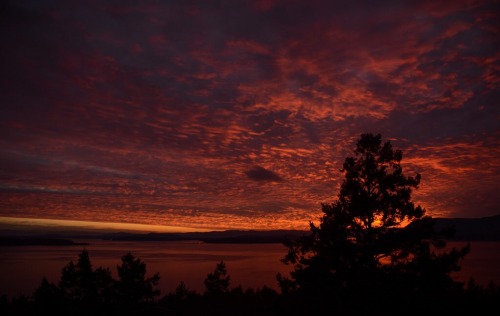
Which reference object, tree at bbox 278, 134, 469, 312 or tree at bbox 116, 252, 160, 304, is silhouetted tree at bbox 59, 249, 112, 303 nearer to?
tree at bbox 116, 252, 160, 304

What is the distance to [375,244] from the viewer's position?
17.0m

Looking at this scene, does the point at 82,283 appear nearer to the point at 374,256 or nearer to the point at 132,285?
the point at 132,285

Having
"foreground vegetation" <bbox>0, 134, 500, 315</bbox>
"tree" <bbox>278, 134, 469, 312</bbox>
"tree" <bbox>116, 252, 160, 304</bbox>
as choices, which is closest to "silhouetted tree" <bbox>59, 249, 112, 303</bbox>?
"tree" <bbox>116, 252, 160, 304</bbox>

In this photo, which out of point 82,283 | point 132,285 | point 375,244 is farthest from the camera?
point 132,285

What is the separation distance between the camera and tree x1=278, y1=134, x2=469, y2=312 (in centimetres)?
1620

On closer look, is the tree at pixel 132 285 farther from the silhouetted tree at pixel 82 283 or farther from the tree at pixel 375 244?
the tree at pixel 375 244

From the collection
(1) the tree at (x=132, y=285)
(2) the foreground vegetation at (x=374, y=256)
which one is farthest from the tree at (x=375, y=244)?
(1) the tree at (x=132, y=285)

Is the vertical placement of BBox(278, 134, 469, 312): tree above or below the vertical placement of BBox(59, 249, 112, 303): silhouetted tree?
above

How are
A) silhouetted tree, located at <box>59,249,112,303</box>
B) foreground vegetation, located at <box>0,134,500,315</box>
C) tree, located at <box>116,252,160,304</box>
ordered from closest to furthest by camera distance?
foreground vegetation, located at <box>0,134,500,315</box> < silhouetted tree, located at <box>59,249,112,303</box> < tree, located at <box>116,252,160,304</box>

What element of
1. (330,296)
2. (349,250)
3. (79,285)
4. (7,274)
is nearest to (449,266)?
(349,250)

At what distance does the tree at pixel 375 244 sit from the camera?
16.2 metres

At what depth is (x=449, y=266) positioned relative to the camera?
54.1 ft

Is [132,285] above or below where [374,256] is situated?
below

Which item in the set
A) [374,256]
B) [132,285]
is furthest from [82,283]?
[374,256]
